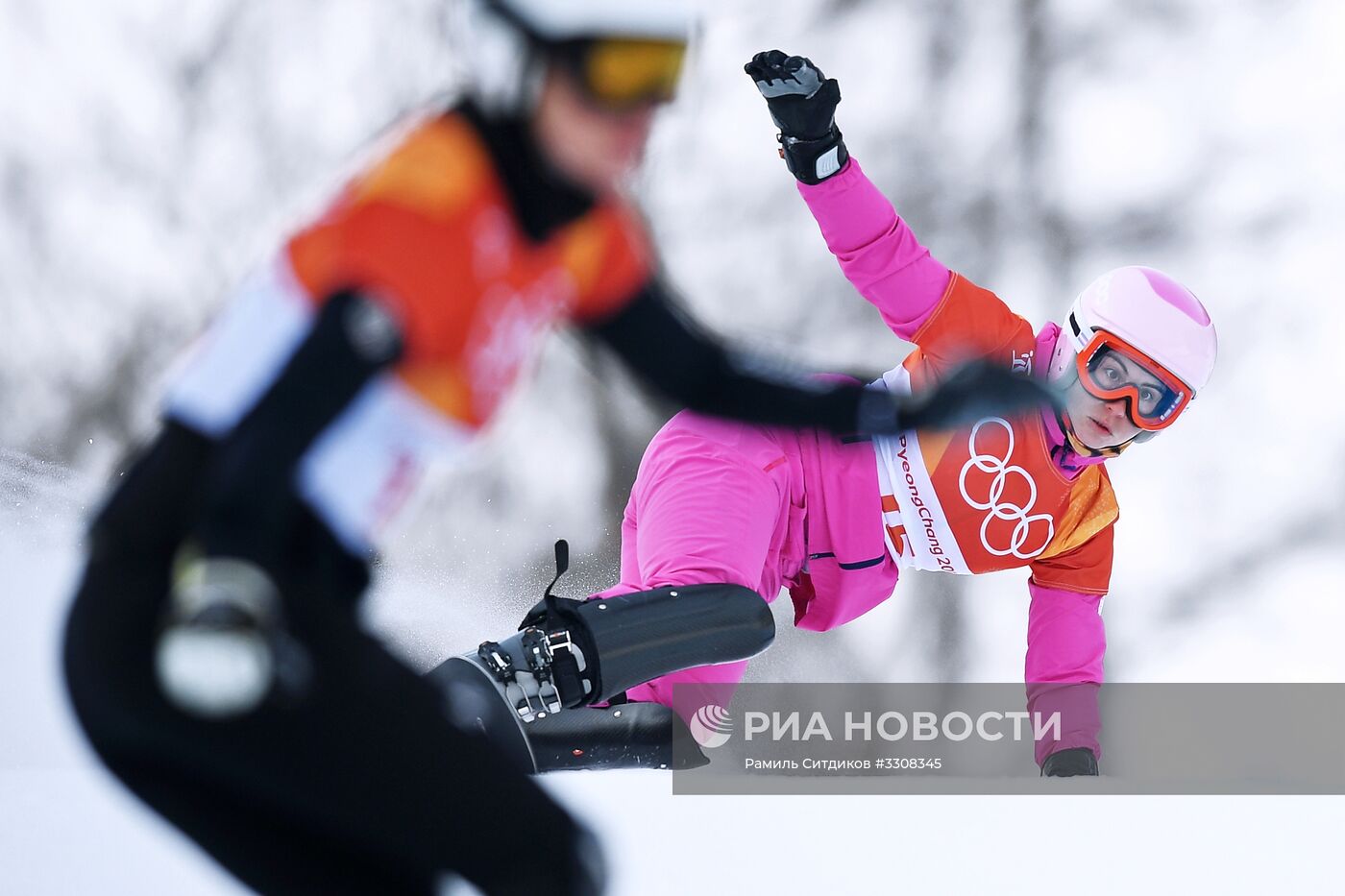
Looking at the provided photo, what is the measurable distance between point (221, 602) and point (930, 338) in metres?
1.76

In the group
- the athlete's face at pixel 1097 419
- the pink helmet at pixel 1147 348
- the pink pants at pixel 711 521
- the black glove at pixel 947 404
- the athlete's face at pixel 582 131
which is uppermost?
the pink helmet at pixel 1147 348

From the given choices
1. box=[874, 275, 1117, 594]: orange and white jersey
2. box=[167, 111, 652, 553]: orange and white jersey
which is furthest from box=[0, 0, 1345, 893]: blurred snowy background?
box=[167, 111, 652, 553]: orange and white jersey

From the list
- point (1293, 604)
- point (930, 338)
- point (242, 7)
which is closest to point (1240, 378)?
point (1293, 604)

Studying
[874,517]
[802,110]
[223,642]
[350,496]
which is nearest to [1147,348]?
[874,517]

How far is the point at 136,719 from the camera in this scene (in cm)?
88

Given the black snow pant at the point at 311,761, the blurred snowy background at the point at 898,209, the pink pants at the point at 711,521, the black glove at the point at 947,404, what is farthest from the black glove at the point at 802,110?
the blurred snowy background at the point at 898,209

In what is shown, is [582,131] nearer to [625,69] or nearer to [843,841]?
[625,69]

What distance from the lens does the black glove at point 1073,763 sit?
2527 mm

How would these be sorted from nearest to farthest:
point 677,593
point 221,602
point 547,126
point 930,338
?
point 221,602 → point 547,126 → point 677,593 → point 930,338

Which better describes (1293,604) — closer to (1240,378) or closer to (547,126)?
(1240,378)

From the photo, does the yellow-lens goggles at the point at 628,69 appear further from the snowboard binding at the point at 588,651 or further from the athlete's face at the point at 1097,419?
the athlete's face at the point at 1097,419

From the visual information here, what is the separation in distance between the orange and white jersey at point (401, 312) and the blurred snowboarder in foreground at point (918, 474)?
116cm

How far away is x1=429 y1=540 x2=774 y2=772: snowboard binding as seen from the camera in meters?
1.93

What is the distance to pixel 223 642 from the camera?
85cm
